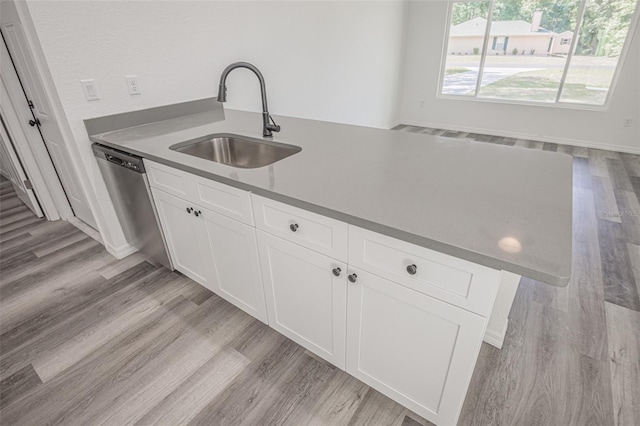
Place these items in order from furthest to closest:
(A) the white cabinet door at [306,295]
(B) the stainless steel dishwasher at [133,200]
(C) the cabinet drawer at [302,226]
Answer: (B) the stainless steel dishwasher at [133,200] → (A) the white cabinet door at [306,295] → (C) the cabinet drawer at [302,226]

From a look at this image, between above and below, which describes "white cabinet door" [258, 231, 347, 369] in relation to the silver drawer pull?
below

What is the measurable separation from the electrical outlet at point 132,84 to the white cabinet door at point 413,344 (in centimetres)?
185

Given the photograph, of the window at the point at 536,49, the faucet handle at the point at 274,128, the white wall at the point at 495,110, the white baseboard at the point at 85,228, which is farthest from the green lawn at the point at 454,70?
the white baseboard at the point at 85,228

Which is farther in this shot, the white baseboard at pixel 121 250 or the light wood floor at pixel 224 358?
the white baseboard at pixel 121 250

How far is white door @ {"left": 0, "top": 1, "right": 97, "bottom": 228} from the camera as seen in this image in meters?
1.79

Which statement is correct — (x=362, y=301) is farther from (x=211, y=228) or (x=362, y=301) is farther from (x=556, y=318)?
(x=556, y=318)

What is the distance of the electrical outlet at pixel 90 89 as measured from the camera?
71.1 inches

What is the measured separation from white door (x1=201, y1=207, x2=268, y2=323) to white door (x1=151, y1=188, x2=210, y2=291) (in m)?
0.06

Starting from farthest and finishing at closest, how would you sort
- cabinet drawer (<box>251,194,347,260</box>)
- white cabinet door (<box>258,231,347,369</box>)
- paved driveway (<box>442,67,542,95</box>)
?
paved driveway (<box>442,67,542,95</box>)
white cabinet door (<box>258,231,347,369</box>)
cabinet drawer (<box>251,194,347,260</box>)

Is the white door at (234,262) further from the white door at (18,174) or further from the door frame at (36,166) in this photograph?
the white door at (18,174)

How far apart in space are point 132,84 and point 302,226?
5.33ft

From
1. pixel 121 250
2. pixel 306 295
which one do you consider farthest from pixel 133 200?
pixel 306 295

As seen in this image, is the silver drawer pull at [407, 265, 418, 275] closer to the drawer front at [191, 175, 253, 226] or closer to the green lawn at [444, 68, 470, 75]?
the drawer front at [191, 175, 253, 226]

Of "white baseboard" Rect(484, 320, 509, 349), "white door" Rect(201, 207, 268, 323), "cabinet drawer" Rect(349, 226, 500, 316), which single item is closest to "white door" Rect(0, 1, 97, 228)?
"white door" Rect(201, 207, 268, 323)
